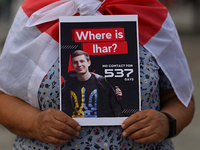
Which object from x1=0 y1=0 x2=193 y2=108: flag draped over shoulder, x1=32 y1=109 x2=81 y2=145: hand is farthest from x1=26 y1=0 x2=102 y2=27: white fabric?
x1=32 y1=109 x2=81 y2=145: hand

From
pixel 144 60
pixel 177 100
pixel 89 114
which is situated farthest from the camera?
pixel 177 100

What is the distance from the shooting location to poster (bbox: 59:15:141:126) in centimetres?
120

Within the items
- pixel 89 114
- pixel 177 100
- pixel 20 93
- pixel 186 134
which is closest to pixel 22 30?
pixel 20 93

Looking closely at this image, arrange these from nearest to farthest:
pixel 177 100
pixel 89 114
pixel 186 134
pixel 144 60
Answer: pixel 89 114 < pixel 144 60 < pixel 177 100 < pixel 186 134

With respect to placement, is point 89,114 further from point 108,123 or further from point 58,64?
point 58,64

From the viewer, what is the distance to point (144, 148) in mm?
1385

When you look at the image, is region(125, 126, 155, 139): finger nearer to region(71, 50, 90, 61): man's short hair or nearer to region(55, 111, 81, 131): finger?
→ region(55, 111, 81, 131): finger

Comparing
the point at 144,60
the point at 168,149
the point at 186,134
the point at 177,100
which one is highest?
the point at 144,60

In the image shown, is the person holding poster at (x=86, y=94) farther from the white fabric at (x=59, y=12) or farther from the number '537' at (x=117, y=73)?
the white fabric at (x=59, y=12)

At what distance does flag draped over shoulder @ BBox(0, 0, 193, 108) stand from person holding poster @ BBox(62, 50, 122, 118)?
15 cm

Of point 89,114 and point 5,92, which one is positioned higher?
point 5,92

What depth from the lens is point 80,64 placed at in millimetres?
1201

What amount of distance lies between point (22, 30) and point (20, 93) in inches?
11.2

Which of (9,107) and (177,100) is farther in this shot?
(177,100)
